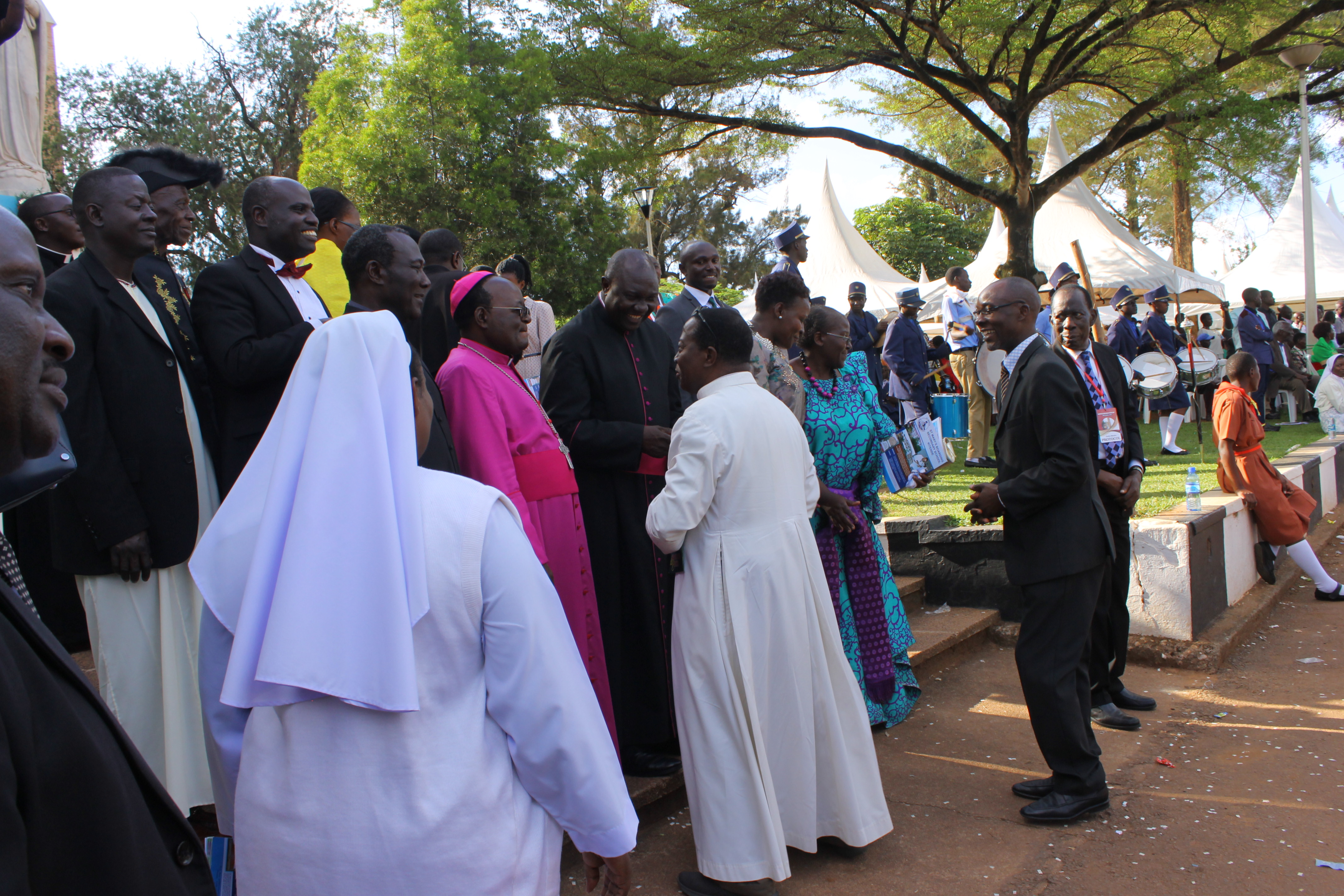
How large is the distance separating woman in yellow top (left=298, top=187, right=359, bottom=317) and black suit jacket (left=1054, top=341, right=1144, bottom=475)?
3697 mm

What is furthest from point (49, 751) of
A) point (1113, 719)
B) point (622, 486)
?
point (1113, 719)

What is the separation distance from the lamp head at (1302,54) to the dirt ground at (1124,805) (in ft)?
46.1

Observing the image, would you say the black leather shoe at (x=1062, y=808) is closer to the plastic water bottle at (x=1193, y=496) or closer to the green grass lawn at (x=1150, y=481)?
the green grass lawn at (x=1150, y=481)

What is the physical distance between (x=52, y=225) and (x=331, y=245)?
1145mm

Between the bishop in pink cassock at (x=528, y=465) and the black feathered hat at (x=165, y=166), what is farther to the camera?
the black feathered hat at (x=165, y=166)

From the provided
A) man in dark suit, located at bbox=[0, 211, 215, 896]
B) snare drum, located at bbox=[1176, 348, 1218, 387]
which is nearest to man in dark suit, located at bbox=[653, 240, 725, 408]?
man in dark suit, located at bbox=[0, 211, 215, 896]

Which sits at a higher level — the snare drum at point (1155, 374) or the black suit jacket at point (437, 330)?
the black suit jacket at point (437, 330)

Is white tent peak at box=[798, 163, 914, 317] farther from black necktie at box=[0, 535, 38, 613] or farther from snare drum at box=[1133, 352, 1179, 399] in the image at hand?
black necktie at box=[0, 535, 38, 613]

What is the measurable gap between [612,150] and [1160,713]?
733 inches

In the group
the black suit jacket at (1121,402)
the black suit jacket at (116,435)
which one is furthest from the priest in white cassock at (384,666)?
the black suit jacket at (1121,402)

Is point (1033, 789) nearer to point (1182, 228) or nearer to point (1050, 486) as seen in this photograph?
point (1050, 486)

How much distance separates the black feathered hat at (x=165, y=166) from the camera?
372 centimetres

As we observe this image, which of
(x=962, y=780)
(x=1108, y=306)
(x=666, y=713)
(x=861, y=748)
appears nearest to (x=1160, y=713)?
(x=962, y=780)

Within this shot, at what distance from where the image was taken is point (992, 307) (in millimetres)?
4230
